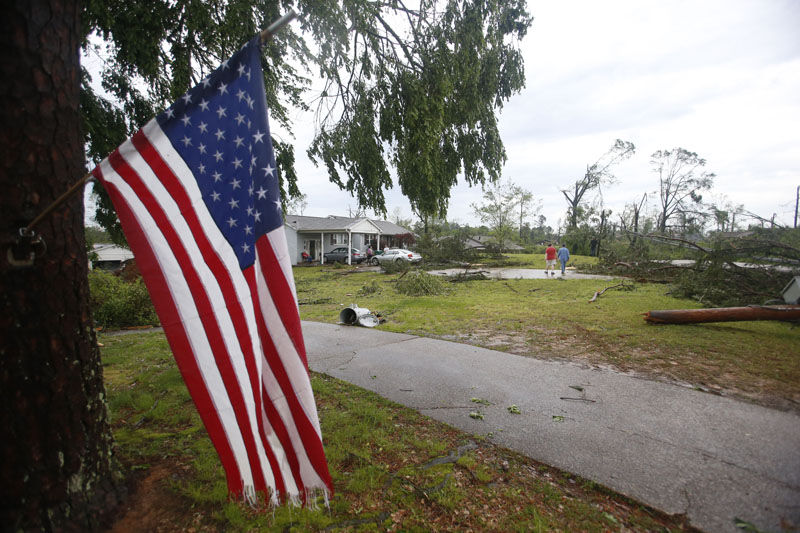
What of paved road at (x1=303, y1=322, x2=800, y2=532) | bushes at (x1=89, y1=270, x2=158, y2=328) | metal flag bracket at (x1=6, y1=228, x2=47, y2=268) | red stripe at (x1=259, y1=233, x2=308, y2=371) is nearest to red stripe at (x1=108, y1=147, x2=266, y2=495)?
red stripe at (x1=259, y1=233, x2=308, y2=371)

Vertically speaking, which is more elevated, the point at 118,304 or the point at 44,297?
the point at 44,297

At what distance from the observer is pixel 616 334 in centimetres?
700

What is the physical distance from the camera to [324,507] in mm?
2461

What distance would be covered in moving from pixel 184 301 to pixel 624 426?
403 cm

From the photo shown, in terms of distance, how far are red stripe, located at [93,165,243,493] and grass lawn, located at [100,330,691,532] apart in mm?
825

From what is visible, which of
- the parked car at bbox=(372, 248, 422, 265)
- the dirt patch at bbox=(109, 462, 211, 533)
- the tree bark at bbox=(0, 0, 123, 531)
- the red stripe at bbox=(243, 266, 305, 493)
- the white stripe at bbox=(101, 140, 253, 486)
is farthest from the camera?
the parked car at bbox=(372, 248, 422, 265)

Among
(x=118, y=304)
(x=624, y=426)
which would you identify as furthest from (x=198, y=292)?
(x=118, y=304)

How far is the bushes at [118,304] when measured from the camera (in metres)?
9.14

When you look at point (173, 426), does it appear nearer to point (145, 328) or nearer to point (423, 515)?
point (423, 515)

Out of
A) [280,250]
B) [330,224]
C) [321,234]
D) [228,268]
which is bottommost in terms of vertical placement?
[228,268]

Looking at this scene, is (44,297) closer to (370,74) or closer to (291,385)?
(291,385)

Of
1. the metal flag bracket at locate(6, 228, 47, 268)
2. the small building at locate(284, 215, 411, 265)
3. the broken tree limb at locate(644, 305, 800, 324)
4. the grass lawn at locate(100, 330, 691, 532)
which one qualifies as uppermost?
the small building at locate(284, 215, 411, 265)

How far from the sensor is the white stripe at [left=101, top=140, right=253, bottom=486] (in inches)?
74.0

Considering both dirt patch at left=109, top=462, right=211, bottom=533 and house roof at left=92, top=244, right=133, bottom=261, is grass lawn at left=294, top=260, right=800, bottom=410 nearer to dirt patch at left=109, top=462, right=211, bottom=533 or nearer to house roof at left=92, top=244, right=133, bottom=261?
dirt patch at left=109, top=462, right=211, bottom=533
